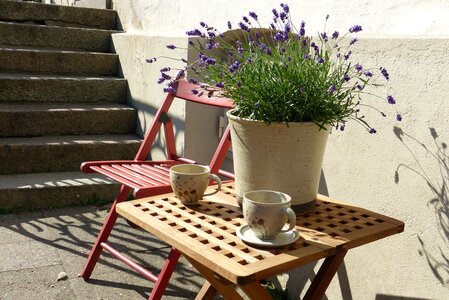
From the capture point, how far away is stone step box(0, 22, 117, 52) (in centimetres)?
500

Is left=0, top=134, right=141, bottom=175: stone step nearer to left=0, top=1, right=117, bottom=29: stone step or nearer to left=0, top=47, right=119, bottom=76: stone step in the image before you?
left=0, top=47, right=119, bottom=76: stone step

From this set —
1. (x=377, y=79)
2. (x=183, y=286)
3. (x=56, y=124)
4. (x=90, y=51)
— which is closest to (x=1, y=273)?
(x=183, y=286)

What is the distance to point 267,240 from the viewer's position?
58.9 inches

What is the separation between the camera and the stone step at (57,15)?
5297mm

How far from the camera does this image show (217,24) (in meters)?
3.41

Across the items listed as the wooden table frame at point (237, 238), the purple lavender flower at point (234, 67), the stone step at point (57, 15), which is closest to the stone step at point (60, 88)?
the stone step at point (57, 15)

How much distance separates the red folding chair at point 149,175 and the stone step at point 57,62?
221cm

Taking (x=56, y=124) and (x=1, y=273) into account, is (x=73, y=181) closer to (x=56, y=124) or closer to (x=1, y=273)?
(x=56, y=124)

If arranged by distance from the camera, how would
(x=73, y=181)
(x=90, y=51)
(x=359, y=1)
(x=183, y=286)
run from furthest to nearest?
(x=90, y=51)
(x=73, y=181)
(x=183, y=286)
(x=359, y=1)

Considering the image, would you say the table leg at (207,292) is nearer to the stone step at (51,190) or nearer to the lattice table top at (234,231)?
the lattice table top at (234,231)

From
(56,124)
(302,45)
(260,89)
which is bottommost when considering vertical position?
(56,124)

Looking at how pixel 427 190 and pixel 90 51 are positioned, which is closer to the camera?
pixel 427 190

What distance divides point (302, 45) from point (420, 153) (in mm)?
565

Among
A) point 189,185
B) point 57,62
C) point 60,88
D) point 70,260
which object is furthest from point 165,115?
point 57,62
